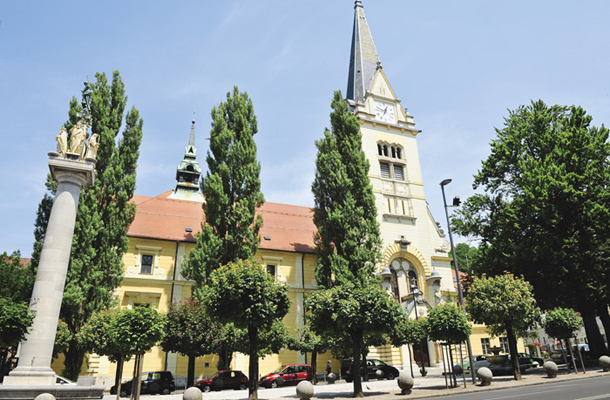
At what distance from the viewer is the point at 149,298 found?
29.7 m

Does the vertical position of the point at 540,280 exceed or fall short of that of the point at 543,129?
it falls short

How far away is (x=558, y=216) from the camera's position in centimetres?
2717

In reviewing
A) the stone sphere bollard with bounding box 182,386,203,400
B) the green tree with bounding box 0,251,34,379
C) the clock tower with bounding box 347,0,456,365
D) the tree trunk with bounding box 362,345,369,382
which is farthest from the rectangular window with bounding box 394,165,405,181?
the green tree with bounding box 0,251,34,379

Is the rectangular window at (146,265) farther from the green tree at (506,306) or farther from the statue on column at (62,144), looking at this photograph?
the green tree at (506,306)

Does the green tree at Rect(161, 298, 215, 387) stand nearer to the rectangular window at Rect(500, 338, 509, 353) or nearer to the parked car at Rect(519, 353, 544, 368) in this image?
the parked car at Rect(519, 353, 544, 368)

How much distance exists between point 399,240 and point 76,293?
1011 inches

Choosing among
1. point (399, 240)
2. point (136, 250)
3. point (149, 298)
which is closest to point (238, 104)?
point (136, 250)

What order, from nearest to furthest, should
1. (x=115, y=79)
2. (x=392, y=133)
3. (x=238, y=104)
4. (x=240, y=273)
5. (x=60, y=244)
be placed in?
1. (x=240, y=273)
2. (x=60, y=244)
3. (x=115, y=79)
4. (x=238, y=104)
5. (x=392, y=133)

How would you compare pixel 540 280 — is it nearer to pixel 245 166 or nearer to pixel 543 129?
pixel 543 129

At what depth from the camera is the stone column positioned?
1574cm

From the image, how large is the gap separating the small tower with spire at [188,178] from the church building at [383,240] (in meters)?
14.5

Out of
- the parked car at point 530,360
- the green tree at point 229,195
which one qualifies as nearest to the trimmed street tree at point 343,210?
the green tree at point 229,195

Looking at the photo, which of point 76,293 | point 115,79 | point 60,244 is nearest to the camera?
point 60,244

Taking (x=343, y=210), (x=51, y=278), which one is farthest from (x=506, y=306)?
(x=51, y=278)
